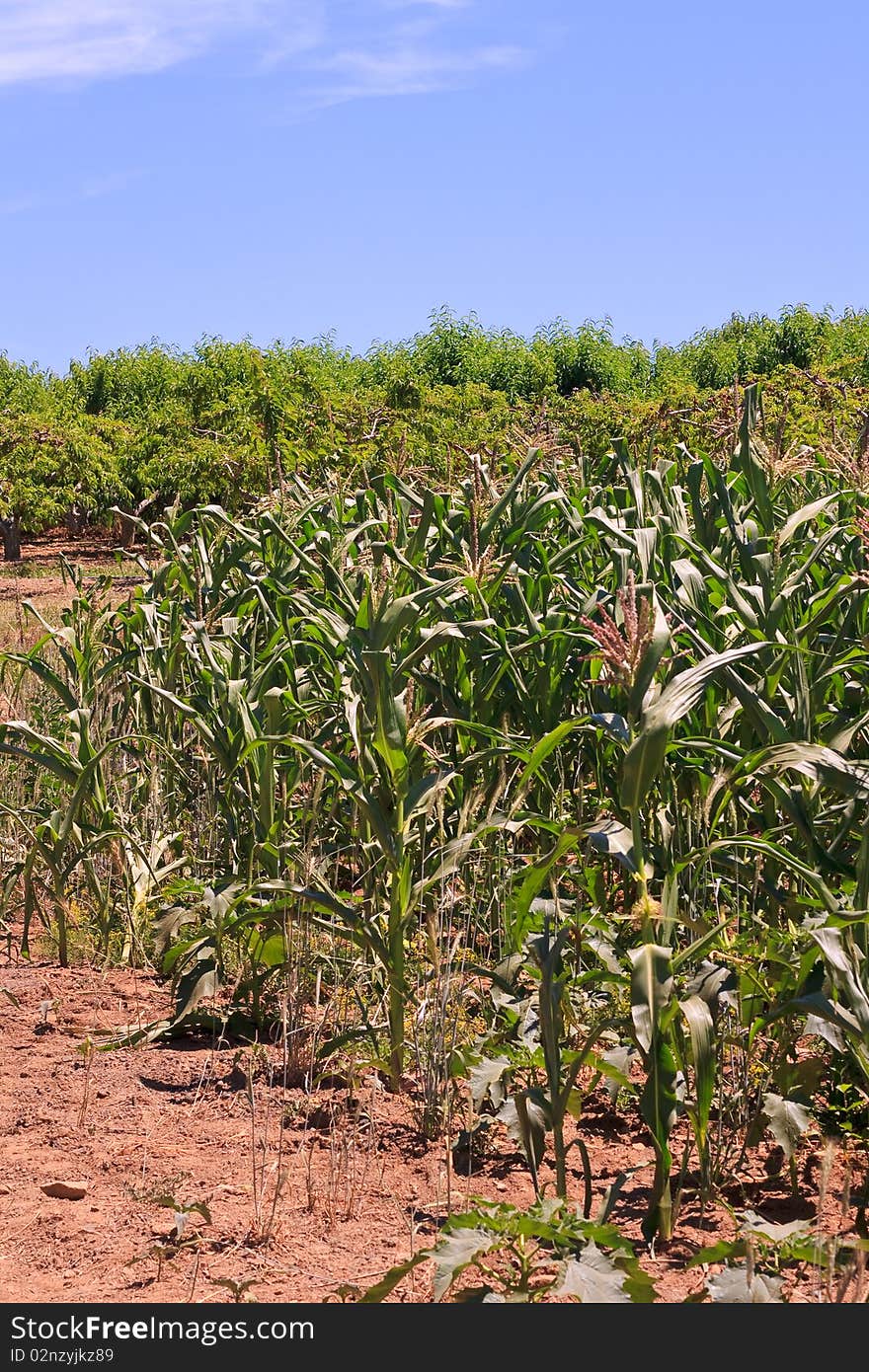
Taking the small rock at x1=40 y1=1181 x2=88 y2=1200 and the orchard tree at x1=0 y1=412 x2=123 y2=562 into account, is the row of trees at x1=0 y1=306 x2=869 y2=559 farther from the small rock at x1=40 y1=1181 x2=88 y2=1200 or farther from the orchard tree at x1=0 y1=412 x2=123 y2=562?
the small rock at x1=40 y1=1181 x2=88 y2=1200

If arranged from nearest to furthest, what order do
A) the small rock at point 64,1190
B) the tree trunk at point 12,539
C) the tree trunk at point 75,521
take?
the small rock at point 64,1190 < the tree trunk at point 12,539 < the tree trunk at point 75,521

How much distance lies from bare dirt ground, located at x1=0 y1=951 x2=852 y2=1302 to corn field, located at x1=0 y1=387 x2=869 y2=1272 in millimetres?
114

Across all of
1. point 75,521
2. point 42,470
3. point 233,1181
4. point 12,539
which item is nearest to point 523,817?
point 233,1181

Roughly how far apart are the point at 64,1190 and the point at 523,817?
1.42m

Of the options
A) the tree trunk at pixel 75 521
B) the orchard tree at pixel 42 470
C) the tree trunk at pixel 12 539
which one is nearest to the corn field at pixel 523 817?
the orchard tree at pixel 42 470

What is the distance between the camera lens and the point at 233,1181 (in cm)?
292

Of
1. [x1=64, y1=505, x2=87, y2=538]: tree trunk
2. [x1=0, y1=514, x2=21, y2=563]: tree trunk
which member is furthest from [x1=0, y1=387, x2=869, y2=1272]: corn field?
[x1=64, y1=505, x2=87, y2=538]: tree trunk

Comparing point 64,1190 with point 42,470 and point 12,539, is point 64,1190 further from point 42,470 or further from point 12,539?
point 12,539

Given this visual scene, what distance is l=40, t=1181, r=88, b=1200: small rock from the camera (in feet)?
9.48

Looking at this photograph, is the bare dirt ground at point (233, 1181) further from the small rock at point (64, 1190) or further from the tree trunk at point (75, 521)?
the tree trunk at point (75, 521)

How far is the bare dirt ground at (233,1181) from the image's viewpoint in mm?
2533

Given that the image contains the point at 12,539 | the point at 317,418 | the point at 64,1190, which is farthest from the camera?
the point at 12,539

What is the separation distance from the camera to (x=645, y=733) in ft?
7.78

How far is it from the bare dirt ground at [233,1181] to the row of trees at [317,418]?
253 centimetres
